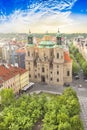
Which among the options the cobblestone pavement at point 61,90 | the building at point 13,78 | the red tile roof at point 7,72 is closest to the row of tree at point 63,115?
the cobblestone pavement at point 61,90

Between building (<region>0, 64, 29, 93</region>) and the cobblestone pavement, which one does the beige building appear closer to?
the cobblestone pavement

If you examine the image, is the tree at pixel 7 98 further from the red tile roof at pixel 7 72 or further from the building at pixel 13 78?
the red tile roof at pixel 7 72

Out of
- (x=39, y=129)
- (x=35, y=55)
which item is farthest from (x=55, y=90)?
(x=39, y=129)

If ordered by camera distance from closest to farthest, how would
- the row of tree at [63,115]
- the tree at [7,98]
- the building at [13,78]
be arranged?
the row of tree at [63,115] → the tree at [7,98] → the building at [13,78]

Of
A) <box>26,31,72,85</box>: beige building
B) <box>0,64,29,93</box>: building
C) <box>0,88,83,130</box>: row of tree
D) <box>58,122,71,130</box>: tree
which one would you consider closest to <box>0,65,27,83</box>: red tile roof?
<box>0,64,29,93</box>: building

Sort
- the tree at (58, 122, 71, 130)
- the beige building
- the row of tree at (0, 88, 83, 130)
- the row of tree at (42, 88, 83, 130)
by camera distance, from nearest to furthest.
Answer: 1. the tree at (58, 122, 71, 130)
2. the row of tree at (42, 88, 83, 130)
3. the row of tree at (0, 88, 83, 130)
4. the beige building

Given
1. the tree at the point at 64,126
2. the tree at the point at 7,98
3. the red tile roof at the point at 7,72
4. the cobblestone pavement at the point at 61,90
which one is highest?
the red tile roof at the point at 7,72

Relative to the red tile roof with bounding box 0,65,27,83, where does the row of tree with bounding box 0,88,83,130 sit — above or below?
below
